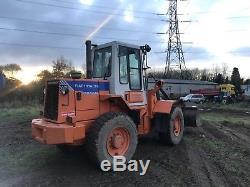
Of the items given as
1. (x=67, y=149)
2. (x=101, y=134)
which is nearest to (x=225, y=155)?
(x=101, y=134)

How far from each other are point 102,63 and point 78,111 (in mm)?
1772

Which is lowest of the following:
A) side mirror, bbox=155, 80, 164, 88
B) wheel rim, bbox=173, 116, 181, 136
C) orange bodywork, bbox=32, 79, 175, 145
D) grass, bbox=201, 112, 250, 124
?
grass, bbox=201, 112, 250, 124

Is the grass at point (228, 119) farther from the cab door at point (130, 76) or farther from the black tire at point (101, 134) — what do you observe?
the black tire at point (101, 134)

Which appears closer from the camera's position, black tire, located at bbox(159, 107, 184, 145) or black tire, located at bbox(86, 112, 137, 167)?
black tire, located at bbox(86, 112, 137, 167)

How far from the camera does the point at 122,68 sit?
8.14 meters

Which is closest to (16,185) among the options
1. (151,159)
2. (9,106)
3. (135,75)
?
(151,159)

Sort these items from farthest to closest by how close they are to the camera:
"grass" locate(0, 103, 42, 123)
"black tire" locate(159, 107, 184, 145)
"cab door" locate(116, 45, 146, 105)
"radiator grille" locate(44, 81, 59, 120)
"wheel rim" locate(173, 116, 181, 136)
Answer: "grass" locate(0, 103, 42, 123), "wheel rim" locate(173, 116, 181, 136), "black tire" locate(159, 107, 184, 145), "cab door" locate(116, 45, 146, 105), "radiator grille" locate(44, 81, 59, 120)

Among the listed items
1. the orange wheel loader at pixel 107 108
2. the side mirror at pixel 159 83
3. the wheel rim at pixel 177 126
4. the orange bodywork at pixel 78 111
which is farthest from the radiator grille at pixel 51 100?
the wheel rim at pixel 177 126

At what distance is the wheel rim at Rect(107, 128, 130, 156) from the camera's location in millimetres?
7312

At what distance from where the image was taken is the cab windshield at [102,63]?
8188 mm

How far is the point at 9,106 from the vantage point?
27.3 metres

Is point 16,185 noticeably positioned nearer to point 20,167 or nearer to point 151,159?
point 20,167

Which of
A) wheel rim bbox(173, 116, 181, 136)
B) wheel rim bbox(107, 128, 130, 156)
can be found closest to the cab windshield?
wheel rim bbox(107, 128, 130, 156)

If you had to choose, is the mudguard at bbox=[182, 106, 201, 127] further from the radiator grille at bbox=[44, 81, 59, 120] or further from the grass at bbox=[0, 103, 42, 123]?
the grass at bbox=[0, 103, 42, 123]
